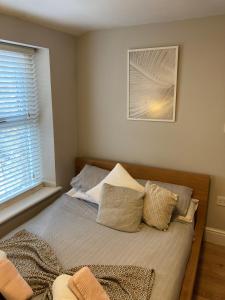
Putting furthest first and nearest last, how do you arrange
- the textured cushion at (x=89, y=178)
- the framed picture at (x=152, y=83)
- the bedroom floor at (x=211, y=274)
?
the textured cushion at (x=89, y=178)
the framed picture at (x=152, y=83)
the bedroom floor at (x=211, y=274)

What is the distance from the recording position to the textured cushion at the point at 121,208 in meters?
2.04

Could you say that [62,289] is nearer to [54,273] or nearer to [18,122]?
[54,273]

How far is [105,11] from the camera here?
2.03m

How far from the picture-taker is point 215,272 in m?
2.23

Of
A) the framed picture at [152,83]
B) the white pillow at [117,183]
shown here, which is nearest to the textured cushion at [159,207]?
the white pillow at [117,183]

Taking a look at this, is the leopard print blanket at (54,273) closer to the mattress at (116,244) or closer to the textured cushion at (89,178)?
the mattress at (116,244)

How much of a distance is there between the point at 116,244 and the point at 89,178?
88 centimetres

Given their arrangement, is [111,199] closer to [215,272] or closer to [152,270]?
[152,270]

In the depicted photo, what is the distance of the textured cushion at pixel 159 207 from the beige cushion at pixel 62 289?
881 mm

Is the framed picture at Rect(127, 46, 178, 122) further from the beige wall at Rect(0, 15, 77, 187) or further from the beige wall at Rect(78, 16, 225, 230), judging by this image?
the beige wall at Rect(0, 15, 77, 187)

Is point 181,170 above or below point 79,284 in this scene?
above

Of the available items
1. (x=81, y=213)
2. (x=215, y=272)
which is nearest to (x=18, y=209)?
(x=81, y=213)

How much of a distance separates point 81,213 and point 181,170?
3.57 ft

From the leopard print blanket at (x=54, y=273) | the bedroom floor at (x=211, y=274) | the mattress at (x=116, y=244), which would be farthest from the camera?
the bedroom floor at (x=211, y=274)
